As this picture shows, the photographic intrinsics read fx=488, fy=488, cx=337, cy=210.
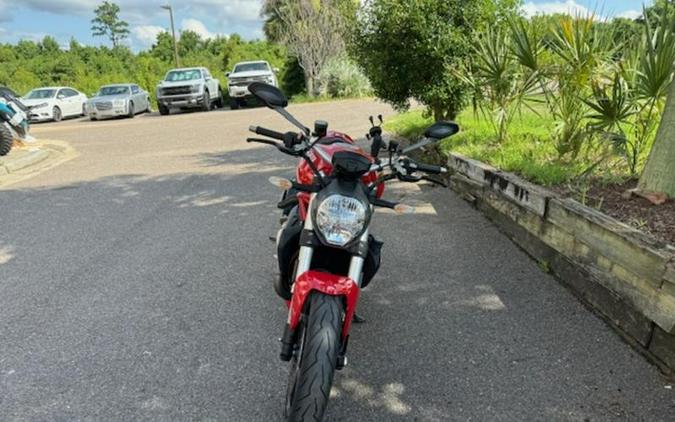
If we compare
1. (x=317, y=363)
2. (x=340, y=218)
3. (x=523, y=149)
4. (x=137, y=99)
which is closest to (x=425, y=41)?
(x=523, y=149)

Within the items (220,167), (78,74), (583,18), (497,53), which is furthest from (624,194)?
(78,74)

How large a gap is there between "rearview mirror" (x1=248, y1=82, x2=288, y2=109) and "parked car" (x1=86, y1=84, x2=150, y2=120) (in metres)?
20.3

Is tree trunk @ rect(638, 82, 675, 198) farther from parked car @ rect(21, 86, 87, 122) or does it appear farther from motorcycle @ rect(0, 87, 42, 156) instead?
parked car @ rect(21, 86, 87, 122)

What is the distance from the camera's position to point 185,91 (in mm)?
21125

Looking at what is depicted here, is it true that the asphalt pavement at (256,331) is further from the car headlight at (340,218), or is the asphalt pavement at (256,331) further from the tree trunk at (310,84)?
the tree trunk at (310,84)

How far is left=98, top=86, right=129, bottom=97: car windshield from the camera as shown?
21.7 m

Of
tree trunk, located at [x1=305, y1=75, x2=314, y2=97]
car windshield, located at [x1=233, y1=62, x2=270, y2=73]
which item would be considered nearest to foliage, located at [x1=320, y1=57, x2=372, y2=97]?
tree trunk, located at [x1=305, y1=75, x2=314, y2=97]

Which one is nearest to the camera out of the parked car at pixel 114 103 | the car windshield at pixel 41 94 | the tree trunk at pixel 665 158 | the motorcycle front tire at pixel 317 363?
the motorcycle front tire at pixel 317 363

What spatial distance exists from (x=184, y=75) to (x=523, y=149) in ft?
63.3

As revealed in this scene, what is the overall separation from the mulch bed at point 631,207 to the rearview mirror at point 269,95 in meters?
2.55

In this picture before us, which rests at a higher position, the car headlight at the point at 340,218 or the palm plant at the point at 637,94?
the palm plant at the point at 637,94

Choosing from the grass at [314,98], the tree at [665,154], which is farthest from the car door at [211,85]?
the tree at [665,154]

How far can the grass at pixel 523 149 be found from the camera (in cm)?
479

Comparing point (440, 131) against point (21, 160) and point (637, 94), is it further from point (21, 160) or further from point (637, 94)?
point (21, 160)
